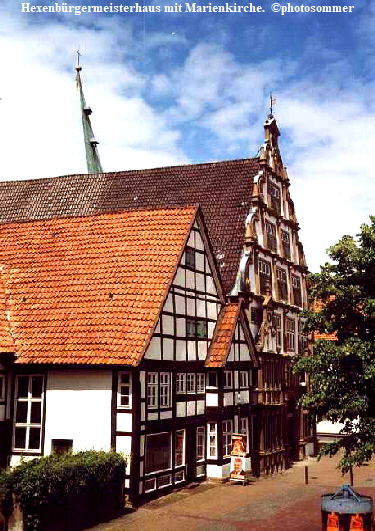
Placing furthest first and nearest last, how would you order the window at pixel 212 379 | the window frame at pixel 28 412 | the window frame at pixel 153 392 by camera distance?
the window at pixel 212 379, the window frame at pixel 153 392, the window frame at pixel 28 412

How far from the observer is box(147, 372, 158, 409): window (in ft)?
65.8

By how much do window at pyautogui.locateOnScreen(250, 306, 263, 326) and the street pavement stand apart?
21.3ft

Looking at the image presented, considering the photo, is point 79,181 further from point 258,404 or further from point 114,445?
point 114,445

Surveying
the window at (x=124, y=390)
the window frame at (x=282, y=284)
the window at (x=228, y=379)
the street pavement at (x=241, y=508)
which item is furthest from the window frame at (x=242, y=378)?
the window at (x=124, y=390)

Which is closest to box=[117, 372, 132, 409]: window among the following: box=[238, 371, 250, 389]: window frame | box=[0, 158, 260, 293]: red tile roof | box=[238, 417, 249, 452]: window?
box=[238, 371, 250, 389]: window frame

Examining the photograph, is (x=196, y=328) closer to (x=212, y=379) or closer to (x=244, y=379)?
(x=212, y=379)

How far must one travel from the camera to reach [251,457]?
2741 centimetres

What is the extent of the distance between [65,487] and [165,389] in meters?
5.93

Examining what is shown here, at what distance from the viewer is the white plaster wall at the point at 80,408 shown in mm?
18922

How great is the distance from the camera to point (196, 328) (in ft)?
76.8

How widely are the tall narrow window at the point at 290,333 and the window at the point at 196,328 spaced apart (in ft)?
30.1

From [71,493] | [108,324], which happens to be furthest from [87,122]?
[71,493]

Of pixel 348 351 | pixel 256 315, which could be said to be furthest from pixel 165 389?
pixel 256 315

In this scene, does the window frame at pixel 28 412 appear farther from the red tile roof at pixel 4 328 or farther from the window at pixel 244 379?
the window at pixel 244 379
